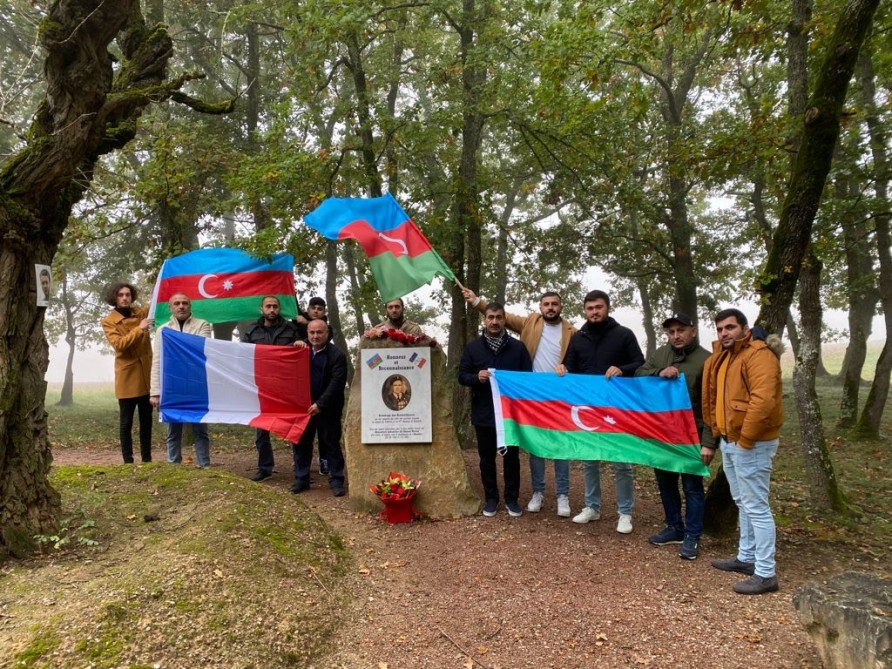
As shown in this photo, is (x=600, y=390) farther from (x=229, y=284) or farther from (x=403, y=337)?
(x=229, y=284)

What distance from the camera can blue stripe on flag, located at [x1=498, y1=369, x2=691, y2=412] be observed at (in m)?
5.57

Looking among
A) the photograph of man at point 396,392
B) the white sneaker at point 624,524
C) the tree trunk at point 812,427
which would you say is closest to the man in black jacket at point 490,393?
the photograph of man at point 396,392

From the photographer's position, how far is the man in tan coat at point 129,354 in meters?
6.79

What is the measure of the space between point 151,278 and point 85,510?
7081 mm

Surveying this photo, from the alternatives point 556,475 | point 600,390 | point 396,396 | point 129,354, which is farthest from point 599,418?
point 129,354

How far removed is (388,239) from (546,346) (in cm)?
211

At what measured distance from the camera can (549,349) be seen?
6.29 metres

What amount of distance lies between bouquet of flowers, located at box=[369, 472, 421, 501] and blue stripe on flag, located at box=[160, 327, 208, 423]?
2.62m

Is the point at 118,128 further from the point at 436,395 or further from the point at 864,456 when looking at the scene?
the point at 864,456

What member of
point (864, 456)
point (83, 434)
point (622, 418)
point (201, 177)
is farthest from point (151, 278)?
point (864, 456)

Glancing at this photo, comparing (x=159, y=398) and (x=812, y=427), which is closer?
(x=812, y=427)

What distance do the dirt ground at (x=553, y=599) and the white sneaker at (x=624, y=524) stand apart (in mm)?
57

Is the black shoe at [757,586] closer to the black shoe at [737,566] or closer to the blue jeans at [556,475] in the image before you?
the black shoe at [737,566]

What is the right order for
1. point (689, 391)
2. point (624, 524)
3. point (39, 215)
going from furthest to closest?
point (624, 524), point (689, 391), point (39, 215)
